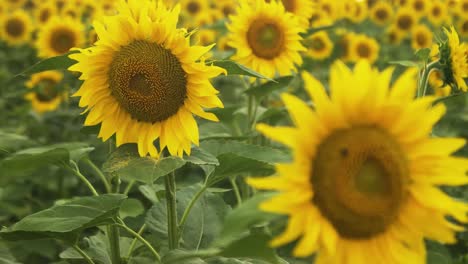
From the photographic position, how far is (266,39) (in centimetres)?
279

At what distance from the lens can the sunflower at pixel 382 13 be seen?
7117 millimetres

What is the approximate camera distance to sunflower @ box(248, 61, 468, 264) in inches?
43.9

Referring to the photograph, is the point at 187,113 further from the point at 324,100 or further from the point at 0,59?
the point at 0,59

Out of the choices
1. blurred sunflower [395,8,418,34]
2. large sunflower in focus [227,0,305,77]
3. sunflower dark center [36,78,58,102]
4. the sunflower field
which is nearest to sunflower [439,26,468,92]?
the sunflower field

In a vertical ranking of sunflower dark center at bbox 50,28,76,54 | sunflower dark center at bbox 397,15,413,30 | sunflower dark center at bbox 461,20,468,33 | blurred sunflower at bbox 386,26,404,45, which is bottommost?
sunflower dark center at bbox 50,28,76,54

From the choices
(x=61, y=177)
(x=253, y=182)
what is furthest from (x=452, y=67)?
(x=61, y=177)

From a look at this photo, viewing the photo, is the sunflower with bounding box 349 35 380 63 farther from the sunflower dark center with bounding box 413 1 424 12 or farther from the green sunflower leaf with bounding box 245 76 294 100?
the green sunflower leaf with bounding box 245 76 294 100

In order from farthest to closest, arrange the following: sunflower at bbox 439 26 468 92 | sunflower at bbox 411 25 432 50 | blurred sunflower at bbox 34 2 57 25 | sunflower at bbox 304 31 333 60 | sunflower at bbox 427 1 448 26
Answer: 1. sunflower at bbox 427 1 448 26
2. blurred sunflower at bbox 34 2 57 25
3. sunflower at bbox 411 25 432 50
4. sunflower at bbox 304 31 333 60
5. sunflower at bbox 439 26 468 92

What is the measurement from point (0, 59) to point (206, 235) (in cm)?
487

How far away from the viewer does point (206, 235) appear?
1877mm

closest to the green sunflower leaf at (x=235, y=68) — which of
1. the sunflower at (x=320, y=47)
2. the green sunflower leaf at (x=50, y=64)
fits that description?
the green sunflower leaf at (x=50, y=64)

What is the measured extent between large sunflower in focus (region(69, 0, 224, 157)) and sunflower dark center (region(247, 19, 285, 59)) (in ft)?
3.65

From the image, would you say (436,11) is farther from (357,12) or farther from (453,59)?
(453,59)

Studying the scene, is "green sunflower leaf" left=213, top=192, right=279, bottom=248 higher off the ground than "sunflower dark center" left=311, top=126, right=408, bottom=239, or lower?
lower
